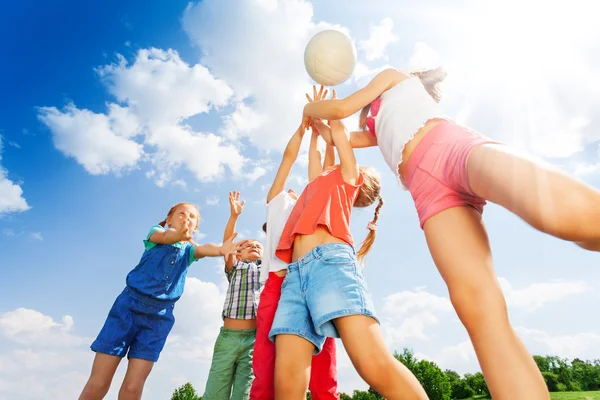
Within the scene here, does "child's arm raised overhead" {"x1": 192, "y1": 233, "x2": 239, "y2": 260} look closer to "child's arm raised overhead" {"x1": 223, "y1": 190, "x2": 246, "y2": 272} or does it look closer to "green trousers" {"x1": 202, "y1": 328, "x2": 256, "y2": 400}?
"child's arm raised overhead" {"x1": 223, "y1": 190, "x2": 246, "y2": 272}

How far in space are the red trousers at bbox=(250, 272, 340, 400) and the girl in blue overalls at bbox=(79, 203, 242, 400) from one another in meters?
1.46

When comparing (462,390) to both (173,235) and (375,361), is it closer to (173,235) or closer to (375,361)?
(173,235)

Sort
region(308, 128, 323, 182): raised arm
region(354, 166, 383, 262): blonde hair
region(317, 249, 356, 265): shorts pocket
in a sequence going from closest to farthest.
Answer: region(317, 249, 356, 265): shorts pocket, region(354, 166, 383, 262): blonde hair, region(308, 128, 323, 182): raised arm

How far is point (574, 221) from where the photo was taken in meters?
1.90

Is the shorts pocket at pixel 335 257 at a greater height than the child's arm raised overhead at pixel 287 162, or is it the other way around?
the child's arm raised overhead at pixel 287 162

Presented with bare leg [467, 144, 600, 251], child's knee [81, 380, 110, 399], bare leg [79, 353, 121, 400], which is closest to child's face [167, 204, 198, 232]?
bare leg [79, 353, 121, 400]

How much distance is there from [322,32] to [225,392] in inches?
164

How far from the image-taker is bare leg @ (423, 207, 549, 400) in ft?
6.71

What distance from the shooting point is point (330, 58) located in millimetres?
4301

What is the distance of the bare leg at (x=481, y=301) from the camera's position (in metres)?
2.04

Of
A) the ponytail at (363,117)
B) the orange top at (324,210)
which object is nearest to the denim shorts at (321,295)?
the orange top at (324,210)

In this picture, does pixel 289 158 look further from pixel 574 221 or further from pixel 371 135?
pixel 574 221

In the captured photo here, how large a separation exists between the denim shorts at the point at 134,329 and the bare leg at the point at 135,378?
7 centimetres

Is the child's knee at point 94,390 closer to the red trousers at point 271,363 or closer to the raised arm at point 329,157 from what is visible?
the red trousers at point 271,363
